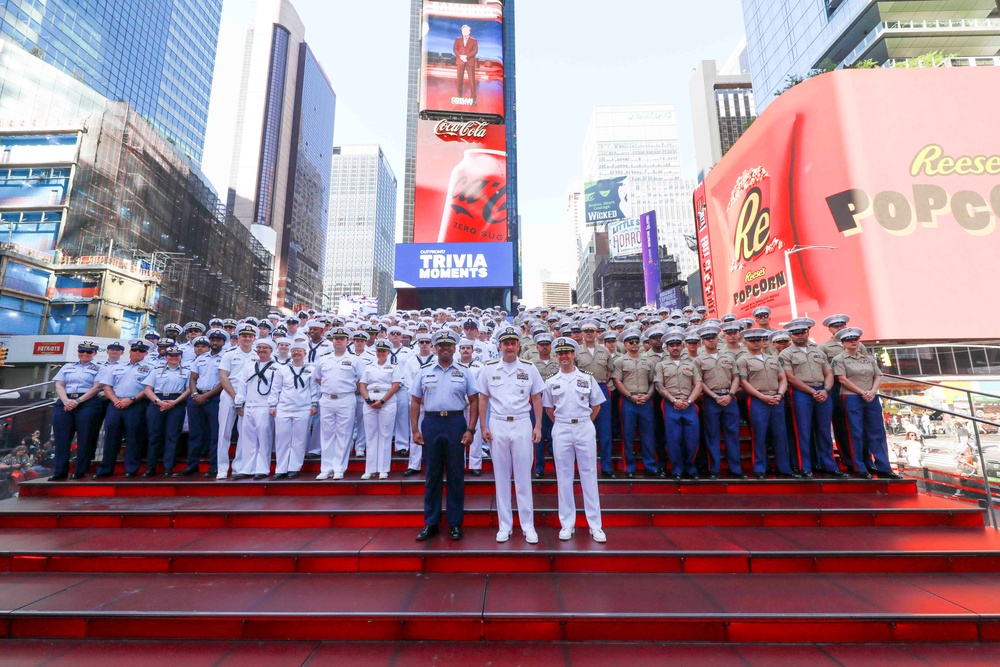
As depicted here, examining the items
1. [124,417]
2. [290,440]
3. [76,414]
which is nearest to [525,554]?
[290,440]

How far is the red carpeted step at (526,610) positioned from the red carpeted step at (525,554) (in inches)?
7.1

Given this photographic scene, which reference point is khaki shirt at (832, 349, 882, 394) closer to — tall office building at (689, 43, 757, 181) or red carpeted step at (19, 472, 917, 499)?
red carpeted step at (19, 472, 917, 499)

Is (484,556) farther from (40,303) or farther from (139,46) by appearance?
(139,46)

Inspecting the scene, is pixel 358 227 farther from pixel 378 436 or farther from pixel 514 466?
pixel 514 466

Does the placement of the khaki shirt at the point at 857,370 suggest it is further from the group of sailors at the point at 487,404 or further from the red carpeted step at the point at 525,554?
the red carpeted step at the point at 525,554

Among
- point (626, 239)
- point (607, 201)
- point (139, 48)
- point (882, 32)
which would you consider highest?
point (139, 48)

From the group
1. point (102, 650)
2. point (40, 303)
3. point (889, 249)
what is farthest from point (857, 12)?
point (40, 303)

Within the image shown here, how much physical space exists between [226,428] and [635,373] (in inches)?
231

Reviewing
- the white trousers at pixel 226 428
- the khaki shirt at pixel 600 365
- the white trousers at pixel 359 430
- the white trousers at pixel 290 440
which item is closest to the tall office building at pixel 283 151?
the white trousers at pixel 226 428

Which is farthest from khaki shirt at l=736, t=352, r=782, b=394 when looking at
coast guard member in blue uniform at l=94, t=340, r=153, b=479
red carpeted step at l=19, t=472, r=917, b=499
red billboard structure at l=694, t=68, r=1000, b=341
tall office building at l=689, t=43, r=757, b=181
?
tall office building at l=689, t=43, r=757, b=181

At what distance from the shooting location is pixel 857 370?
18.5ft

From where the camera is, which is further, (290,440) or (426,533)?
(290,440)

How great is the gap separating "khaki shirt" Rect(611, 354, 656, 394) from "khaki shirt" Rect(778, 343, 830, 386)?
1849 mm

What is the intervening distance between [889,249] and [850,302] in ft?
7.24
